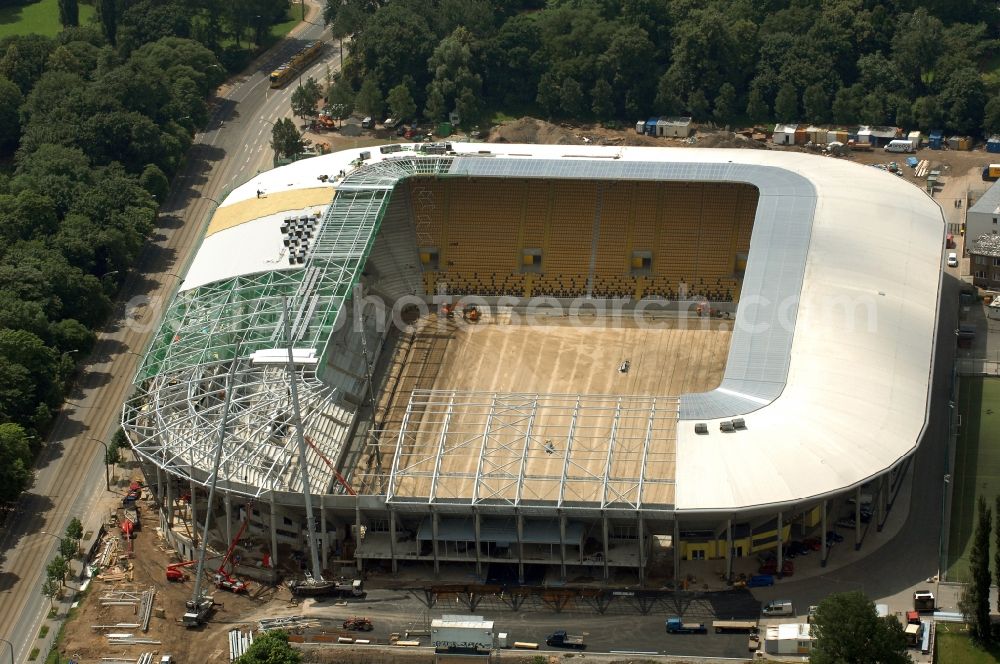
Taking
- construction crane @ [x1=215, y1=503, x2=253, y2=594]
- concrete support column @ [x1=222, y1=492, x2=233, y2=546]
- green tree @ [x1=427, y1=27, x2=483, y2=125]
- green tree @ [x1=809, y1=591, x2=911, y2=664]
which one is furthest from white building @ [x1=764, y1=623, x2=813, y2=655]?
green tree @ [x1=427, y1=27, x2=483, y2=125]

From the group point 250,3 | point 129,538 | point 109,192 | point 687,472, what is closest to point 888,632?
point 687,472

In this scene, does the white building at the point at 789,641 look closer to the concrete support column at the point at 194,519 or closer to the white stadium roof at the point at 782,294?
the white stadium roof at the point at 782,294

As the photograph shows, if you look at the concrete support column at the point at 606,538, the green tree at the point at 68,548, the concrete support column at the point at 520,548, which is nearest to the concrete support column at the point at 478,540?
the concrete support column at the point at 520,548

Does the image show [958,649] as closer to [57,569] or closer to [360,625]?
[360,625]

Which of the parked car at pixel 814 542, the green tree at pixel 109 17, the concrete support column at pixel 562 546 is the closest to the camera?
the concrete support column at pixel 562 546

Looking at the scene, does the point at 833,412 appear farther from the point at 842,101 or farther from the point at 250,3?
the point at 250,3
